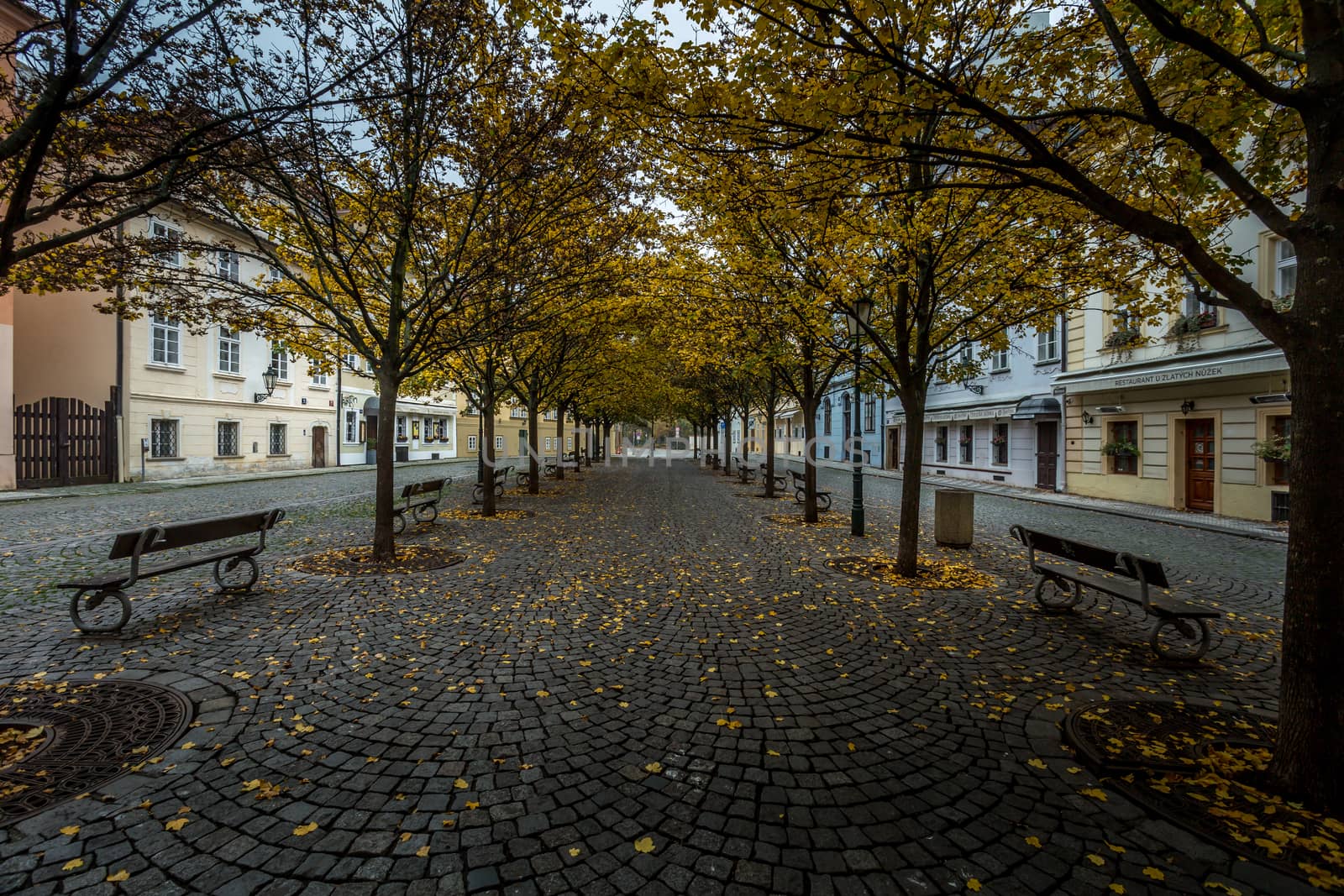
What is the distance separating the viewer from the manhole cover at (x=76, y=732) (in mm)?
2812

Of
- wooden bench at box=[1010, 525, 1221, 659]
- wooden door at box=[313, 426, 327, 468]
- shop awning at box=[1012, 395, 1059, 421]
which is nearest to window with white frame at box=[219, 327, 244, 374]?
wooden door at box=[313, 426, 327, 468]

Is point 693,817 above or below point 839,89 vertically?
below

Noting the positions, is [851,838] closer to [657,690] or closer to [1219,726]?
[657,690]

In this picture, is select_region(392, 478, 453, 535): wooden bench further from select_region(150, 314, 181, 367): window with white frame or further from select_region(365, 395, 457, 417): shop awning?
select_region(365, 395, 457, 417): shop awning

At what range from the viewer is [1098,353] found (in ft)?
54.1

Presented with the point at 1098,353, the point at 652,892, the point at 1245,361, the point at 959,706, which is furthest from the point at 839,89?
the point at 1098,353

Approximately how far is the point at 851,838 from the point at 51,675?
5816mm

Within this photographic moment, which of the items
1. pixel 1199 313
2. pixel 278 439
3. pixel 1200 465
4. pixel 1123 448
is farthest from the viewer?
pixel 278 439

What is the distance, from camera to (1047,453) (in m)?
19.6

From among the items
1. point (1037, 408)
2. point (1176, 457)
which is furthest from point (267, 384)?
point (1176, 457)

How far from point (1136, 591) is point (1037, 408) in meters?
16.0

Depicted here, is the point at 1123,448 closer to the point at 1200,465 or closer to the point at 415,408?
the point at 1200,465

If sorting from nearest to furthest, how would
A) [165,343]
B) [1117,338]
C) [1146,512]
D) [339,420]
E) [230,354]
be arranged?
[1146,512] → [1117,338] → [165,343] → [230,354] → [339,420]

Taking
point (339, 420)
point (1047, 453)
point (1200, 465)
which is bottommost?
point (1200, 465)
